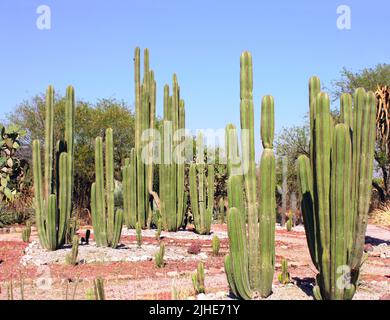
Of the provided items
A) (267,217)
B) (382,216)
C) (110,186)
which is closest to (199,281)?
(267,217)

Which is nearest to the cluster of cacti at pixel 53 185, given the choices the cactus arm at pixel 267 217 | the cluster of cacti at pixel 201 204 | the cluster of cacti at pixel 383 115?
the cluster of cacti at pixel 201 204

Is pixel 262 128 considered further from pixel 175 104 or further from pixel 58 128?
pixel 58 128

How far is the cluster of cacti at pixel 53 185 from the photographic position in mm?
12133

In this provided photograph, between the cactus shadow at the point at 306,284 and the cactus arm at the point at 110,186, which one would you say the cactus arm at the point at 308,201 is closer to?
the cactus shadow at the point at 306,284

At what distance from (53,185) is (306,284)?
667 cm

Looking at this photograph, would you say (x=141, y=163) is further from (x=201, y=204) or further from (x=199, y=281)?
(x=199, y=281)

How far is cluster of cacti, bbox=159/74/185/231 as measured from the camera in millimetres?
16609

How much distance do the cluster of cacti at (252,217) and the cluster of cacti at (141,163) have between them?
31.8 ft

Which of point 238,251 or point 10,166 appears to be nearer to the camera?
point 238,251

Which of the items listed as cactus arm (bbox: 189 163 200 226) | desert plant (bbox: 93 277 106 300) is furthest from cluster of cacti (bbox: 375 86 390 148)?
desert plant (bbox: 93 277 106 300)

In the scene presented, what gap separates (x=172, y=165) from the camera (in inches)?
653

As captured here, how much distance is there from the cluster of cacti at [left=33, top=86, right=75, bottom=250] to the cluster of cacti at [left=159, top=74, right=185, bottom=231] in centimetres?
456
